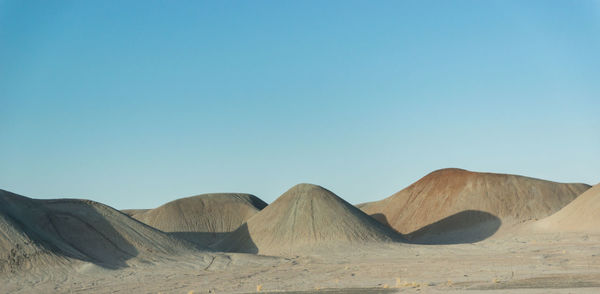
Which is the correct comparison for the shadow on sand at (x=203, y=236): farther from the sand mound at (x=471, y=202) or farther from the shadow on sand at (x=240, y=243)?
the sand mound at (x=471, y=202)

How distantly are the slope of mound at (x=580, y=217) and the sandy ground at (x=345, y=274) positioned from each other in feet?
30.9

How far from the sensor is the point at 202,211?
8788 centimetres

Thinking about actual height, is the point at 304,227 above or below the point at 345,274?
above

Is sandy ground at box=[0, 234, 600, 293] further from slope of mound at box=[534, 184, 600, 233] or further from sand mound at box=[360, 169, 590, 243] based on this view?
sand mound at box=[360, 169, 590, 243]

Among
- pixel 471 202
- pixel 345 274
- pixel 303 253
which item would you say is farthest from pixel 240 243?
pixel 471 202

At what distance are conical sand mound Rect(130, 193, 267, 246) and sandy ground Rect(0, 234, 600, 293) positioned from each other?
125 ft

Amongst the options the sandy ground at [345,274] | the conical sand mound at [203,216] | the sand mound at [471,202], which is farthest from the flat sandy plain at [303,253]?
the conical sand mound at [203,216]

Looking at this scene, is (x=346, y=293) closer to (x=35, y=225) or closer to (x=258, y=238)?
(x=35, y=225)

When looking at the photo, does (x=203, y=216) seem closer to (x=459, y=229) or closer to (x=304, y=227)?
(x=304, y=227)

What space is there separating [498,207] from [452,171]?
11448 millimetres

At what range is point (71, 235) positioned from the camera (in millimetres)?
43438

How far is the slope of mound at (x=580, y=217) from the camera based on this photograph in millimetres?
56406

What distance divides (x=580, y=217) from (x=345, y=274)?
3249 cm

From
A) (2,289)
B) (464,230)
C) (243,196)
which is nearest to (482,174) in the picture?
(464,230)
